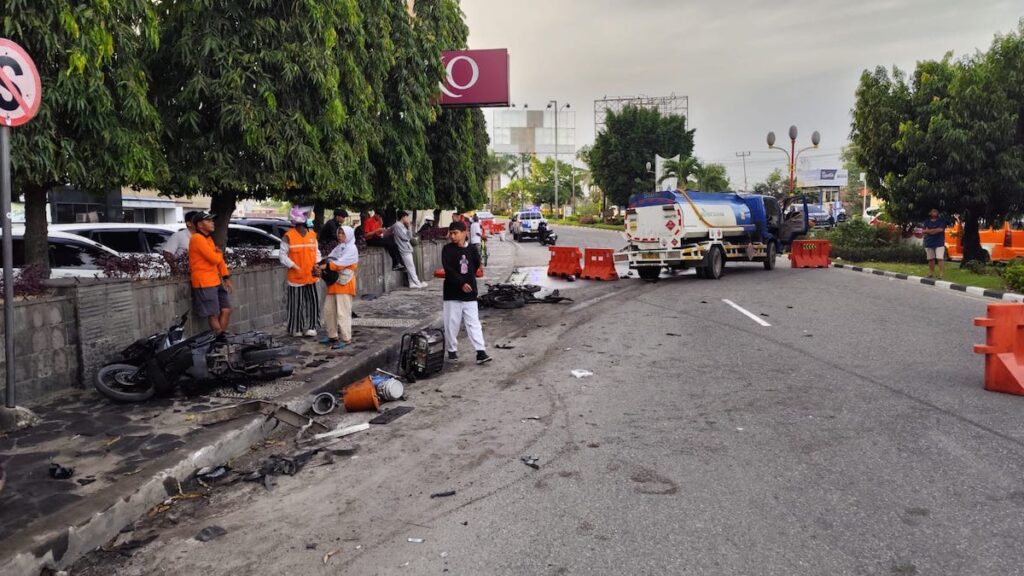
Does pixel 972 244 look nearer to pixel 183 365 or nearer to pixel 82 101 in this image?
pixel 183 365

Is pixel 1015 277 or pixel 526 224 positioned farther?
pixel 526 224

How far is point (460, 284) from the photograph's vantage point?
28.6ft

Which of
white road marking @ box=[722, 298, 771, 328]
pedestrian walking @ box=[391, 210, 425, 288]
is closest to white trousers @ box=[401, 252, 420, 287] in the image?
pedestrian walking @ box=[391, 210, 425, 288]

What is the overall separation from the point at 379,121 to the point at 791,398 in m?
10.7

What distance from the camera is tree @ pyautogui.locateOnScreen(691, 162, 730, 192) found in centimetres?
6506

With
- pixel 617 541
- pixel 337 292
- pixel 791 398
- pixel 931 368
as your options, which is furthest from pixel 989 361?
pixel 337 292

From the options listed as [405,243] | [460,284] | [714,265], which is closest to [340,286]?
[460,284]

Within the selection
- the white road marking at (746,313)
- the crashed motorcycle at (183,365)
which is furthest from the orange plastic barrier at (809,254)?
the crashed motorcycle at (183,365)

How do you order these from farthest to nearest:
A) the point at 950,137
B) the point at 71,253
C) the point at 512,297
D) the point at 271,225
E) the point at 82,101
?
the point at 950,137
the point at 271,225
the point at 512,297
the point at 71,253
the point at 82,101

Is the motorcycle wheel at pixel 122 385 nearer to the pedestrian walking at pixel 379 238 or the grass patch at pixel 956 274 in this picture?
the pedestrian walking at pixel 379 238

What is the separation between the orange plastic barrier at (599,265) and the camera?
1981 centimetres

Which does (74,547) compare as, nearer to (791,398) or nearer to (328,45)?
(791,398)

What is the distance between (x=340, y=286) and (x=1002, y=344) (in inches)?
288

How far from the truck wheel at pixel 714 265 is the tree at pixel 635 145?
4651 centimetres
